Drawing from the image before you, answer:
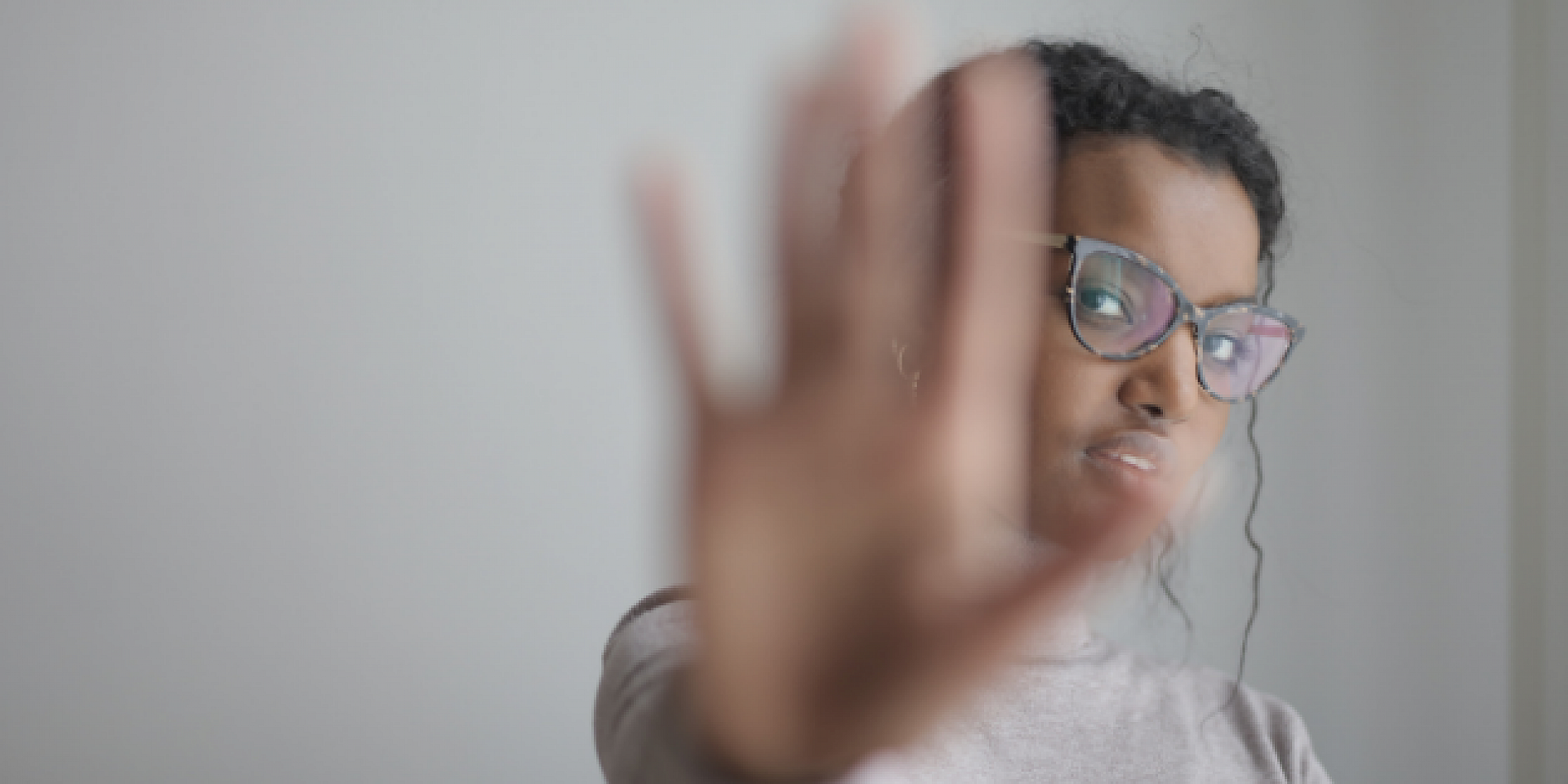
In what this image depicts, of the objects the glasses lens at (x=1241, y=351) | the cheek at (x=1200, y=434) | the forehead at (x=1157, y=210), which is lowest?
the cheek at (x=1200, y=434)

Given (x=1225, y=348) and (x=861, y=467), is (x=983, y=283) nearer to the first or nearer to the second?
(x=861, y=467)

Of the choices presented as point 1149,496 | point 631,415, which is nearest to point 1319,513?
point 631,415

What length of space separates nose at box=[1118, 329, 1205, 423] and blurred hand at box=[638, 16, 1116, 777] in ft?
0.95

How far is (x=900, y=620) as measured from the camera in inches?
11.5

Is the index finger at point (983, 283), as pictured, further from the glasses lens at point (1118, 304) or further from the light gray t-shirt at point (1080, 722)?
the glasses lens at point (1118, 304)

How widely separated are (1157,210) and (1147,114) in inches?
3.1

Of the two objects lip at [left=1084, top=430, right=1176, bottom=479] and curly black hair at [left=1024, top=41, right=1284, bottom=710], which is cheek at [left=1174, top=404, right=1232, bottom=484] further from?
curly black hair at [left=1024, top=41, right=1284, bottom=710]

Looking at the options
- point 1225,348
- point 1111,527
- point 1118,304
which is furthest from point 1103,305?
point 1111,527

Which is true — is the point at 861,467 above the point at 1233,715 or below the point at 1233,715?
above

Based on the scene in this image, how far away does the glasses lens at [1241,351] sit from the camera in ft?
2.02

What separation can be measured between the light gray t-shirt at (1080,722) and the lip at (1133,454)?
0.12 metres

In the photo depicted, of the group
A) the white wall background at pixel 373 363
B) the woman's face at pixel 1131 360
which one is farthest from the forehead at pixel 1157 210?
the white wall background at pixel 373 363

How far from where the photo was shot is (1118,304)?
57cm

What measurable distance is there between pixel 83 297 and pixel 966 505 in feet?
3.65
